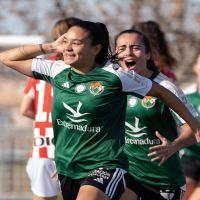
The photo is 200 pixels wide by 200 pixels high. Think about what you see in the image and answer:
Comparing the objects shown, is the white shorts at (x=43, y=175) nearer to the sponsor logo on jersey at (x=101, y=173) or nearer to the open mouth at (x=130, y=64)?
the open mouth at (x=130, y=64)

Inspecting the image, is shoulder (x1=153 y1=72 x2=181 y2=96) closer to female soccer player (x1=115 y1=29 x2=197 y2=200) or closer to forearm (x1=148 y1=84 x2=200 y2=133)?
female soccer player (x1=115 y1=29 x2=197 y2=200)

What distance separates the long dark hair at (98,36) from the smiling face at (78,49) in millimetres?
45

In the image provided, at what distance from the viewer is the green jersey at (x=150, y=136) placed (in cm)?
521

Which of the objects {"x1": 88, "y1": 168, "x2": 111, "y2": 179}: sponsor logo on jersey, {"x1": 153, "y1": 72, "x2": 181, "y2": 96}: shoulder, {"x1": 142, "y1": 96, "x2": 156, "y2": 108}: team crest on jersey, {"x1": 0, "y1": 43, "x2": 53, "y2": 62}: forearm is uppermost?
{"x1": 0, "y1": 43, "x2": 53, "y2": 62}: forearm

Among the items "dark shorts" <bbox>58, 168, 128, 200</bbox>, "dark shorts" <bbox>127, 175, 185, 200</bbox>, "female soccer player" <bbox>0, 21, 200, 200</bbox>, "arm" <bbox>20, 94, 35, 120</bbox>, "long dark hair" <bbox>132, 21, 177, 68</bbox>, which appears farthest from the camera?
"long dark hair" <bbox>132, 21, 177, 68</bbox>

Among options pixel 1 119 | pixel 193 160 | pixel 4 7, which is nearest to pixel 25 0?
pixel 4 7

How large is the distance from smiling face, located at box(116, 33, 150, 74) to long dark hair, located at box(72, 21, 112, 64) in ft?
1.25

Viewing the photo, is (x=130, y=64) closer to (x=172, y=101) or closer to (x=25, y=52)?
(x=172, y=101)

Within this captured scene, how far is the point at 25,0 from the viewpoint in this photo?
13742 mm

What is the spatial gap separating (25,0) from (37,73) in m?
9.25

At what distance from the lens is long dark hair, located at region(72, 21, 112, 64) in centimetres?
465

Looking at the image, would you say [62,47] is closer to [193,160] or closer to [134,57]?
[134,57]

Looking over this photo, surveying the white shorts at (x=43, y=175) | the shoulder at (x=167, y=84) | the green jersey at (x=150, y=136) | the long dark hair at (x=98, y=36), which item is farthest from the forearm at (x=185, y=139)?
the white shorts at (x=43, y=175)

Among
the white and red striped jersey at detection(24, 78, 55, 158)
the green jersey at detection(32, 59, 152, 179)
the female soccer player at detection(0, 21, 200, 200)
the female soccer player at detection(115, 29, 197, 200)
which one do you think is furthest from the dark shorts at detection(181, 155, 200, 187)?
the green jersey at detection(32, 59, 152, 179)
